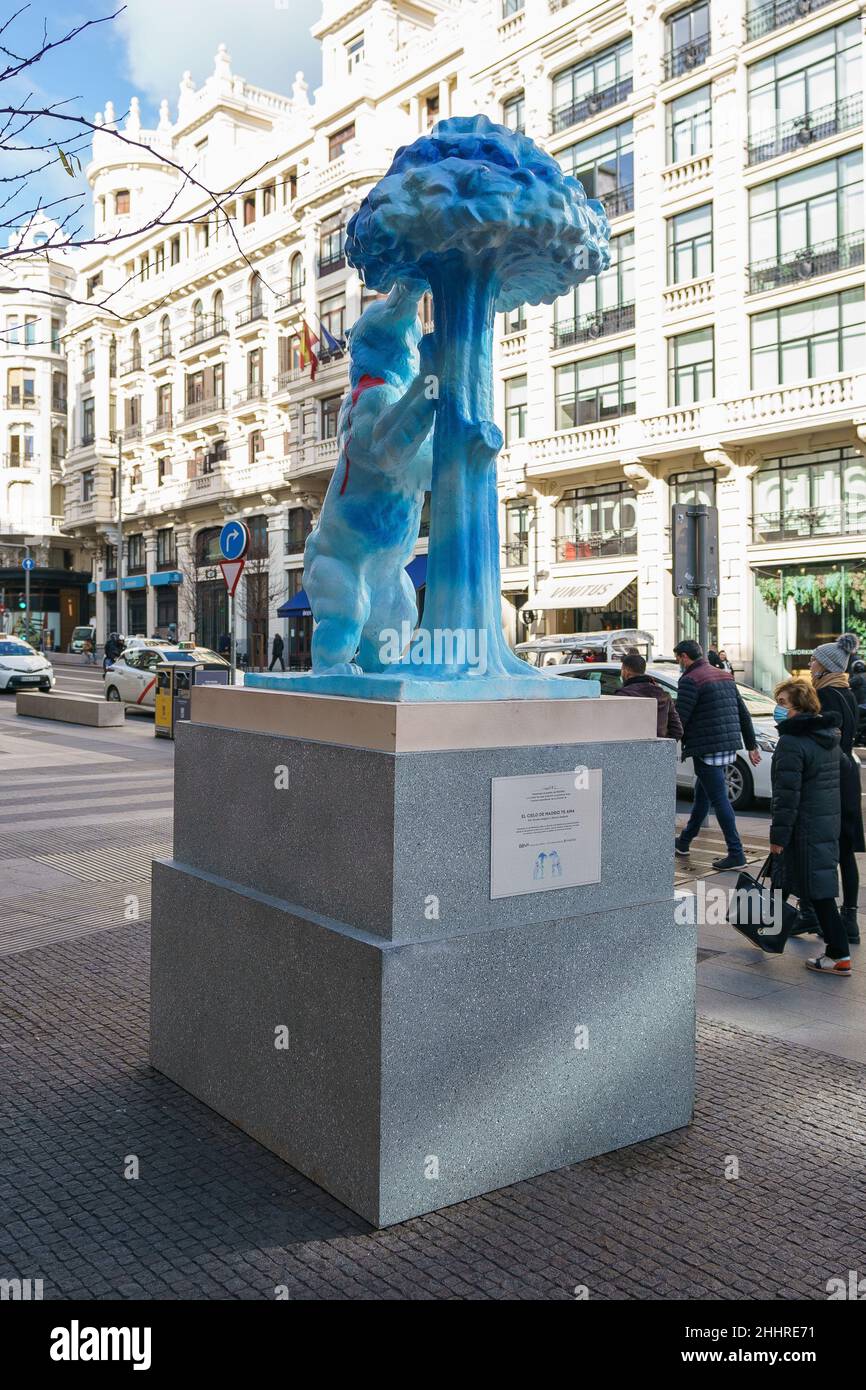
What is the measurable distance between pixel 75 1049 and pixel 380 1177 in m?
2.05

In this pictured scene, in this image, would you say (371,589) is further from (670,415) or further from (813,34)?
(813,34)

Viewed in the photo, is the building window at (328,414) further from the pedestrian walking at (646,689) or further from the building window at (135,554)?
the pedestrian walking at (646,689)

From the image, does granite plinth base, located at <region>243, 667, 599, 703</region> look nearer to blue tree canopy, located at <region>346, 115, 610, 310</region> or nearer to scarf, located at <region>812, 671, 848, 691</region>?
blue tree canopy, located at <region>346, 115, 610, 310</region>

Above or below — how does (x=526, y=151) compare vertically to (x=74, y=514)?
below

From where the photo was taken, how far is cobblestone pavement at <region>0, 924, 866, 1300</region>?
2.99 metres

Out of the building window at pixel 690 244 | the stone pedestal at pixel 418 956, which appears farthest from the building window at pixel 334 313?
the stone pedestal at pixel 418 956

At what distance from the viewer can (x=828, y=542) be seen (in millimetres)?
26078

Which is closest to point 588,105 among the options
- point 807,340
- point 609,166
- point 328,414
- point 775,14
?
point 609,166

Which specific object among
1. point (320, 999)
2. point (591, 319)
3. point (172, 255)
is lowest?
point (320, 999)

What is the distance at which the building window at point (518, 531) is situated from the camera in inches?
1336

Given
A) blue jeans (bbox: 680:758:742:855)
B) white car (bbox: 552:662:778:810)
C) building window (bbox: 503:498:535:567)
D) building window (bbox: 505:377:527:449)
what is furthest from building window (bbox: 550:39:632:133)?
blue jeans (bbox: 680:758:742:855)

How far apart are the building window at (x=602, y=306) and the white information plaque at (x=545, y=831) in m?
29.1

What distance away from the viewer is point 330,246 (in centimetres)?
4012
